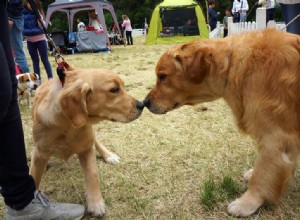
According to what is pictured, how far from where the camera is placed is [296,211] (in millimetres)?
1964

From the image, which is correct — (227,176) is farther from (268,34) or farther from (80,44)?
(80,44)

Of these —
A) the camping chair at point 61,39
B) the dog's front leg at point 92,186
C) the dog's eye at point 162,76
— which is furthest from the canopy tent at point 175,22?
the dog's front leg at point 92,186

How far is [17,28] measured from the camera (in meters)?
5.41

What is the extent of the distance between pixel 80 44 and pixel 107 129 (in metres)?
11.4

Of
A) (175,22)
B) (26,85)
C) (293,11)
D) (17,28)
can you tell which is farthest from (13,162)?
(175,22)

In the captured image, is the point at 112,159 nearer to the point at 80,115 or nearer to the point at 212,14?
the point at 80,115

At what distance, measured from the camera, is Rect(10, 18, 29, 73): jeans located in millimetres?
5363

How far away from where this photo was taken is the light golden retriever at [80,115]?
2.10 meters

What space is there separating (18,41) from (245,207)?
5.05 meters

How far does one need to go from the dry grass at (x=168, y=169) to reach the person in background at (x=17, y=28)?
6.69 feet

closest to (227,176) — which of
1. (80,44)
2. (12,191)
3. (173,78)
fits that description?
(173,78)

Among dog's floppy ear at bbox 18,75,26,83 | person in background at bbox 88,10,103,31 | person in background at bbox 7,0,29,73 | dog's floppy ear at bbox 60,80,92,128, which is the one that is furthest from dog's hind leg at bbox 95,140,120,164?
person in background at bbox 88,10,103,31

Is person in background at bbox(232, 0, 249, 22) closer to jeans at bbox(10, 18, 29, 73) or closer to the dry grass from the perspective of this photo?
jeans at bbox(10, 18, 29, 73)

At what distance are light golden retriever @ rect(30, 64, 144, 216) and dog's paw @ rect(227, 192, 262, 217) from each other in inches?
34.3
